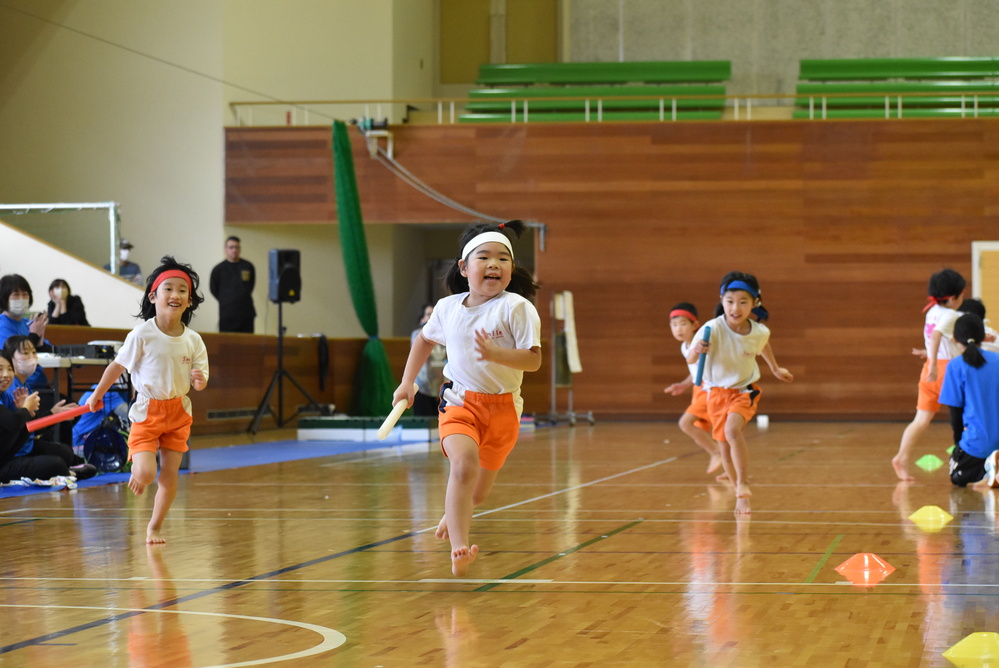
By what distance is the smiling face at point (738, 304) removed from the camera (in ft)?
22.2

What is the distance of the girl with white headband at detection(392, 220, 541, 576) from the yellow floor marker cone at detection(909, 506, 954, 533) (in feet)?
7.80

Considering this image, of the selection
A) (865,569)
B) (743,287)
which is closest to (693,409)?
(743,287)

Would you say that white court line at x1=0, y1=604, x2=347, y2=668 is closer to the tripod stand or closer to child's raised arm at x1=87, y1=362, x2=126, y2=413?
child's raised arm at x1=87, y1=362, x2=126, y2=413

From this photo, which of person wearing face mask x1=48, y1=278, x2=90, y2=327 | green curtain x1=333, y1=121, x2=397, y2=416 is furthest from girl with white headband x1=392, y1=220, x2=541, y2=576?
green curtain x1=333, y1=121, x2=397, y2=416

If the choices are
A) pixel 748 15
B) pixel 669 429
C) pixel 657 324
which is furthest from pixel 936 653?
pixel 748 15

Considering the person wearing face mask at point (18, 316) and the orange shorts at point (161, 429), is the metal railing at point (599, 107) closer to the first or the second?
the person wearing face mask at point (18, 316)

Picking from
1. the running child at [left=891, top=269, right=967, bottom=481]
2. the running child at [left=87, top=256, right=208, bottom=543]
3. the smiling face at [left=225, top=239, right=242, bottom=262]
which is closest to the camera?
the running child at [left=87, top=256, right=208, bottom=543]

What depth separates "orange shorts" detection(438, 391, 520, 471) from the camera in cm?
419

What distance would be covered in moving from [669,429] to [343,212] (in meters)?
4.87

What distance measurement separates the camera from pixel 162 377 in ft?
17.7

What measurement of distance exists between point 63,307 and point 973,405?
7.53 meters

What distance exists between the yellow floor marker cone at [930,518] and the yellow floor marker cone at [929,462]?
10.5 ft

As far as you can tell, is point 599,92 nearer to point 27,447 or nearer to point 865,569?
point 27,447

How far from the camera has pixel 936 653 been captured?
296 centimetres
